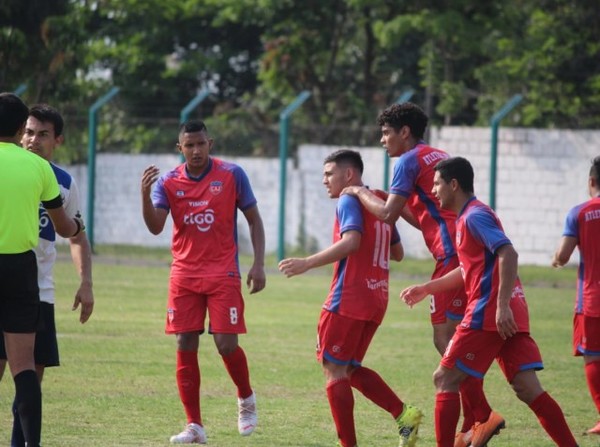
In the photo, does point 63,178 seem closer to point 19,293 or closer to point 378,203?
point 19,293

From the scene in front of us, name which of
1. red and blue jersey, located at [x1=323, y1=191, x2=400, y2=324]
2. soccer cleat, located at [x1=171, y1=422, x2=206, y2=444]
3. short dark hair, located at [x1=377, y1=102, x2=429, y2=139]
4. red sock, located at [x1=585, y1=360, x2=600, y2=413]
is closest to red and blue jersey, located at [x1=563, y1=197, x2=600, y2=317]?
red sock, located at [x1=585, y1=360, x2=600, y2=413]

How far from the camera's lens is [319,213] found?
25.8m

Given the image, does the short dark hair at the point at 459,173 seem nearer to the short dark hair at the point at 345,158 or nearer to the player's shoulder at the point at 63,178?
the short dark hair at the point at 345,158

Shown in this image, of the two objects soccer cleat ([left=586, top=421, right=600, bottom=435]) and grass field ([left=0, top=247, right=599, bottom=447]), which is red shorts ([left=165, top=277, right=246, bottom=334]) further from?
soccer cleat ([left=586, top=421, right=600, bottom=435])

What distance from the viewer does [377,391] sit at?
25.9 ft

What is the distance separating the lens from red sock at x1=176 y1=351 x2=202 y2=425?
8225 mm

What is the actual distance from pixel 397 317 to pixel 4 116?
1005 cm

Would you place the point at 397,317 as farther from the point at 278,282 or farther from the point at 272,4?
the point at 272,4

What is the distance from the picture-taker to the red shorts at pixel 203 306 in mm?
8523

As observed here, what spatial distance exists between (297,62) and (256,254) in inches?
904

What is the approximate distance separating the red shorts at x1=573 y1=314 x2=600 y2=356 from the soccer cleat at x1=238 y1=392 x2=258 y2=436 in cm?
245

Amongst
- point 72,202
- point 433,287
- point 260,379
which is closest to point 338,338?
point 433,287

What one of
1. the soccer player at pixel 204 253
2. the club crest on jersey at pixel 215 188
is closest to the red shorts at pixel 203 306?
the soccer player at pixel 204 253

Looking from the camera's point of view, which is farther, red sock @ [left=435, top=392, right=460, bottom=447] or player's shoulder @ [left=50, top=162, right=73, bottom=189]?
player's shoulder @ [left=50, top=162, right=73, bottom=189]
